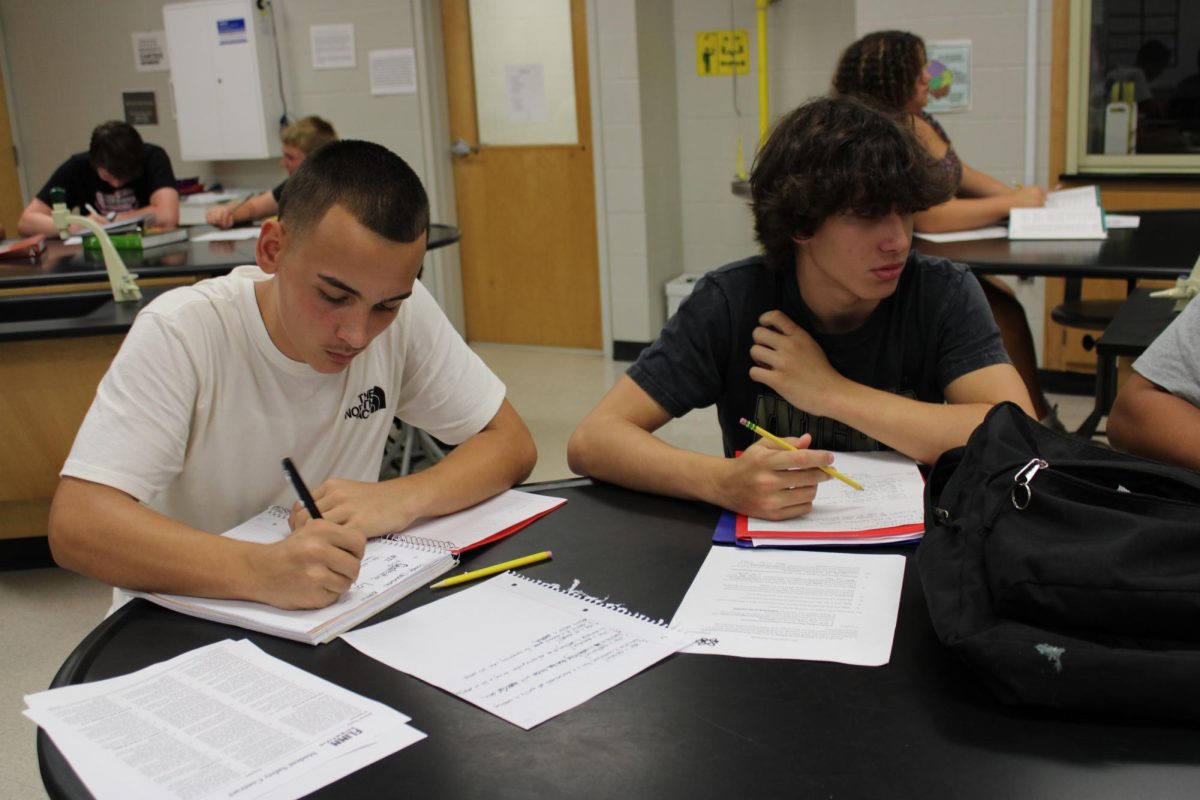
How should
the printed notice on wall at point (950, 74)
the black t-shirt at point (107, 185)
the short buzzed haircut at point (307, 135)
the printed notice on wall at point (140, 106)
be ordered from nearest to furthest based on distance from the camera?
1. the printed notice on wall at point (950, 74)
2. the short buzzed haircut at point (307, 135)
3. the black t-shirt at point (107, 185)
4. the printed notice on wall at point (140, 106)

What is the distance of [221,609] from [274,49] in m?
4.95

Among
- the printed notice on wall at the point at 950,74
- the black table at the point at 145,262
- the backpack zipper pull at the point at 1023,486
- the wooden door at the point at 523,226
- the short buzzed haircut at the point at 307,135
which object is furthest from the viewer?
the wooden door at the point at 523,226

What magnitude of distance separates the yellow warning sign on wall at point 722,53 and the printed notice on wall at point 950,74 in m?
0.97

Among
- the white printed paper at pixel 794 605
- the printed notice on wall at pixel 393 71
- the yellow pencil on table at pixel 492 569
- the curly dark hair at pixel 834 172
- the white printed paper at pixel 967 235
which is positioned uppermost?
the printed notice on wall at pixel 393 71

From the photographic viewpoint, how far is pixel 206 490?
1508 millimetres

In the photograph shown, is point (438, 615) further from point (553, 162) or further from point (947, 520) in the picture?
point (553, 162)

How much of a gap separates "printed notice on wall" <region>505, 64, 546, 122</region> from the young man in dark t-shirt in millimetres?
3783

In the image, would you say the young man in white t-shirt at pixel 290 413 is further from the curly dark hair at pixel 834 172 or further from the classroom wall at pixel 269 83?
the classroom wall at pixel 269 83

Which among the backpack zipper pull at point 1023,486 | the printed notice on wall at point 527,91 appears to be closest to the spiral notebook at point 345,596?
the backpack zipper pull at point 1023,486

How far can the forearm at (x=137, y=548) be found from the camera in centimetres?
120

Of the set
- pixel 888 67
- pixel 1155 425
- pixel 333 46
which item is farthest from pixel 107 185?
pixel 1155 425

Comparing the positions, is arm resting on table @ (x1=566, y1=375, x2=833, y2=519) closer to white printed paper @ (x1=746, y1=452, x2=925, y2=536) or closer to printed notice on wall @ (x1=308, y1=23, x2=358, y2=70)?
white printed paper @ (x1=746, y1=452, x2=925, y2=536)

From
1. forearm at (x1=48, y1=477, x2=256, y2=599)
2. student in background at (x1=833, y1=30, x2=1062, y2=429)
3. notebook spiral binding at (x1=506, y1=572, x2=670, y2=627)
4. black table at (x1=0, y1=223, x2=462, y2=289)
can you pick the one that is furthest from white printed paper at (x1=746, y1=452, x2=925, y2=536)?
black table at (x1=0, y1=223, x2=462, y2=289)

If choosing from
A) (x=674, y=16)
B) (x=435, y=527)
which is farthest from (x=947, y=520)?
(x=674, y=16)
